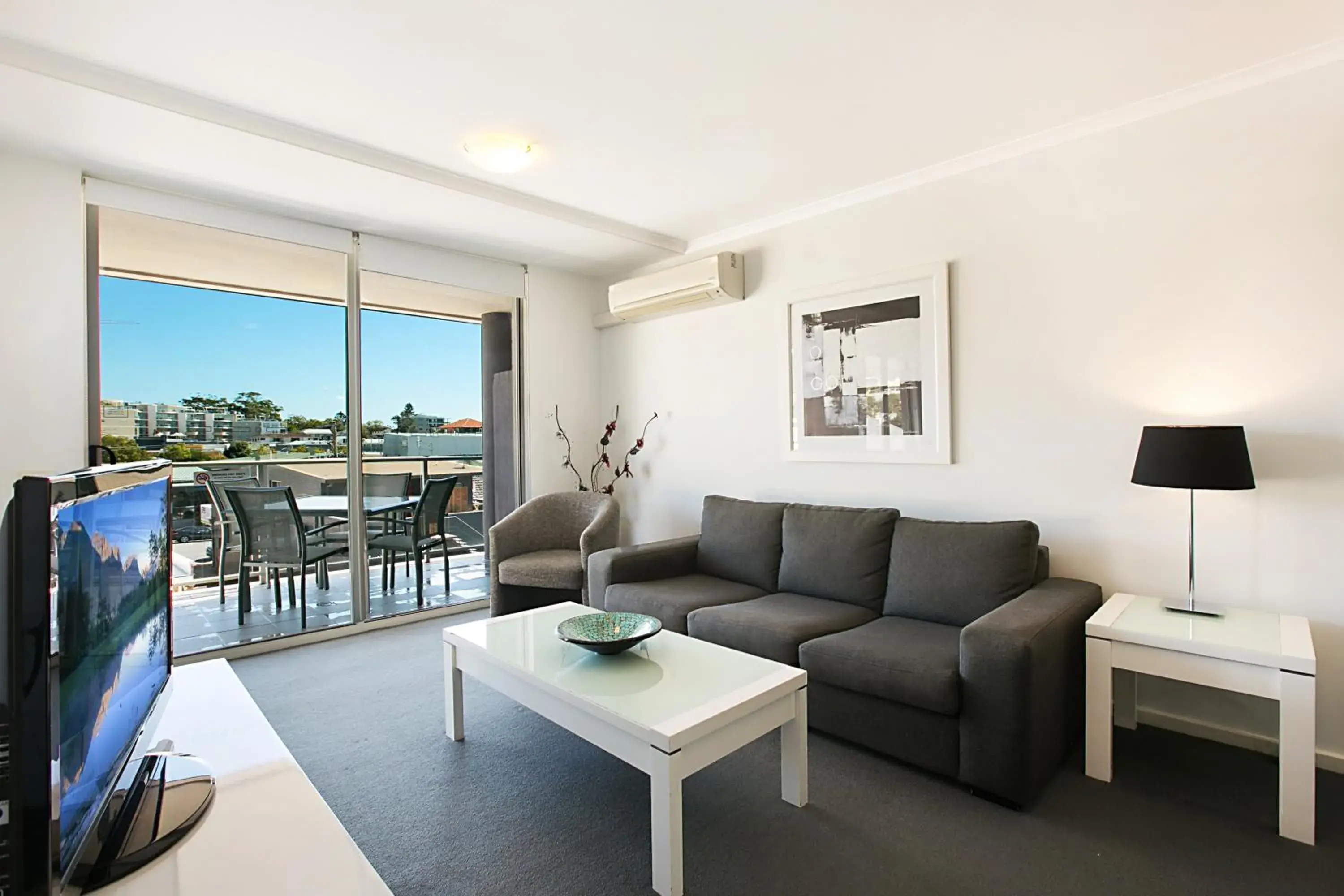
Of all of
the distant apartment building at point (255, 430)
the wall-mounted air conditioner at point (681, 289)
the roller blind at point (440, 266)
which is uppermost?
the roller blind at point (440, 266)

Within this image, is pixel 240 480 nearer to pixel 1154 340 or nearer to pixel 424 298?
pixel 424 298

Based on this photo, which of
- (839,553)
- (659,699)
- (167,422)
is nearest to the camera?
(659,699)

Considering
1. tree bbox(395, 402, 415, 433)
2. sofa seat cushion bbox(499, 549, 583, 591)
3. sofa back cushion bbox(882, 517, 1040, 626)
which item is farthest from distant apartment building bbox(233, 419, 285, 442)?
sofa back cushion bbox(882, 517, 1040, 626)

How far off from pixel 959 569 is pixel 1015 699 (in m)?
0.79

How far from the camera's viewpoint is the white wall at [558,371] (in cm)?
488

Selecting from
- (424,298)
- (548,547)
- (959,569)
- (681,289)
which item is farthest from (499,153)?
(959,569)

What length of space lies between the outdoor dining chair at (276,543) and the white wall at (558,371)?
1442 millimetres

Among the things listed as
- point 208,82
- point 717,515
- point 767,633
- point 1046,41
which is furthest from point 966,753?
point 208,82

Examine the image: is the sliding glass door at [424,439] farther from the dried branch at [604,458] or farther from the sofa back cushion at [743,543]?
the sofa back cushion at [743,543]

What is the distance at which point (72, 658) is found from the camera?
34.2 inches

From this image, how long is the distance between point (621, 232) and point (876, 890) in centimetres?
362

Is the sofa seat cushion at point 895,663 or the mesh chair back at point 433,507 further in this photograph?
the mesh chair back at point 433,507

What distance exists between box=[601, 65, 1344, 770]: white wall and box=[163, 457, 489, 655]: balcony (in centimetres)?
273

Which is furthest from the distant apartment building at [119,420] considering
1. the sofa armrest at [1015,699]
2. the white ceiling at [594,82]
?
the sofa armrest at [1015,699]
